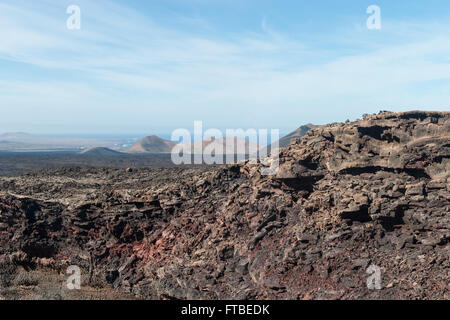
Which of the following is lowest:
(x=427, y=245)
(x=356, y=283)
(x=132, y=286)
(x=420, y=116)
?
(x=132, y=286)

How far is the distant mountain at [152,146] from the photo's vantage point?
136875 mm

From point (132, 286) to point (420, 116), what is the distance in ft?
52.6

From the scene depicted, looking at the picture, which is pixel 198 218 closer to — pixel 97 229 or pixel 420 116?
pixel 97 229

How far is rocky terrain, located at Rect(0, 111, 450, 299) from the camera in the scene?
1524 cm

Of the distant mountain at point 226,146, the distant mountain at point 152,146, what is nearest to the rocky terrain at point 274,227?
the distant mountain at point 226,146

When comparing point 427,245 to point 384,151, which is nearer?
point 427,245

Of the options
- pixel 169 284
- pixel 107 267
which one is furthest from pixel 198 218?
pixel 107 267

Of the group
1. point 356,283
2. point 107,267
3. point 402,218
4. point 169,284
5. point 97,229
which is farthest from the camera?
point 97,229

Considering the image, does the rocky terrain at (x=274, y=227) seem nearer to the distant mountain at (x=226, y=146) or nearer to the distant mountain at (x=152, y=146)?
the distant mountain at (x=226, y=146)

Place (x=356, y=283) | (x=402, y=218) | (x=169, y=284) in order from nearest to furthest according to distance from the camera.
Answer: (x=356, y=283)
(x=402, y=218)
(x=169, y=284)

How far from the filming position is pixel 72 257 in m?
19.4

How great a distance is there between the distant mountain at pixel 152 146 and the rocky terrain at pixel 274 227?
115673mm

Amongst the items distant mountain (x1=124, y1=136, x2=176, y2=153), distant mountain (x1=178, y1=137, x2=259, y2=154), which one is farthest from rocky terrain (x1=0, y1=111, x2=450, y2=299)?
distant mountain (x1=124, y1=136, x2=176, y2=153)

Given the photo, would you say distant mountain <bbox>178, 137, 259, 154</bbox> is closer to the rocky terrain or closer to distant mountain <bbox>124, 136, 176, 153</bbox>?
distant mountain <bbox>124, 136, 176, 153</bbox>
